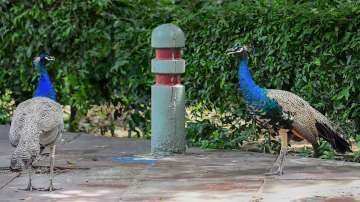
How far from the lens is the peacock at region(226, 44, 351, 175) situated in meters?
8.73

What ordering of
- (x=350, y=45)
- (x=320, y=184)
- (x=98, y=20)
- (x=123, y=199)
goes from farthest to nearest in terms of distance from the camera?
(x=98, y=20) < (x=350, y=45) < (x=320, y=184) < (x=123, y=199)

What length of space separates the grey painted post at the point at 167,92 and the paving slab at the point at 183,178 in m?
0.21

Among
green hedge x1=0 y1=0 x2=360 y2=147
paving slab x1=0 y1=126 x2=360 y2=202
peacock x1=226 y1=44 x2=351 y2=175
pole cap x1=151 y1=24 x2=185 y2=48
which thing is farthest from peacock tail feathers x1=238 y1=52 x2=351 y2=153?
pole cap x1=151 y1=24 x2=185 y2=48

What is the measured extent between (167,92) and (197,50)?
134 cm

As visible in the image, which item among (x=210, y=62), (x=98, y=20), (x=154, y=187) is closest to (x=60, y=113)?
(x=154, y=187)

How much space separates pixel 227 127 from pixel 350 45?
2.25 metres

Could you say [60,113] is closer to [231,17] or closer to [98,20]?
[231,17]

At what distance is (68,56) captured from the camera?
1283 centimetres

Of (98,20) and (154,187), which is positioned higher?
(98,20)

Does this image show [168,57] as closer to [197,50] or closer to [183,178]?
[197,50]

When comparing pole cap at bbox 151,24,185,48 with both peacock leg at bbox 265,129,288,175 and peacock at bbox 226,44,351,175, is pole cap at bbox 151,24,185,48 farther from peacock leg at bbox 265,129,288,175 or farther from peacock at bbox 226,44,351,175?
peacock leg at bbox 265,129,288,175

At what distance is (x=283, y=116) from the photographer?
875 centimetres

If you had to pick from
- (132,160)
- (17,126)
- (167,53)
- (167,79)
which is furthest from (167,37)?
(17,126)

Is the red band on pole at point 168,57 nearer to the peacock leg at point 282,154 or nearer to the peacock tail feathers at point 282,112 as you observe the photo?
the peacock tail feathers at point 282,112
